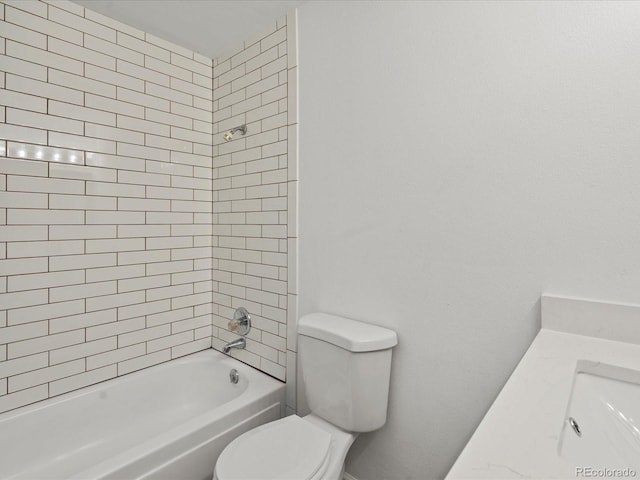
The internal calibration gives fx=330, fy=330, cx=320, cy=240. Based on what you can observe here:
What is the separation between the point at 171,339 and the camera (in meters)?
2.06

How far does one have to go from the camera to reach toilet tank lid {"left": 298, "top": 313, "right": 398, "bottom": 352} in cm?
129

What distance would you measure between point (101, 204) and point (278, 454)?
4.99 ft

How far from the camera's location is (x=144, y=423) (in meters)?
1.85

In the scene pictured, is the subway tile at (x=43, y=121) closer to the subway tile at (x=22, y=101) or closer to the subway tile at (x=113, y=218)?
the subway tile at (x=22, y=101)

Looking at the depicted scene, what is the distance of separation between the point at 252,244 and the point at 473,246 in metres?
1.23

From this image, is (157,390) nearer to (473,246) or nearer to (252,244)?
(252,244)

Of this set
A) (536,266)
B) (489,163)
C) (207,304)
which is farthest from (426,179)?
(207,304)

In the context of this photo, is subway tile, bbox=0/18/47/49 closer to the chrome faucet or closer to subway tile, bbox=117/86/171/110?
subway tile, bbox=117/86/171/110

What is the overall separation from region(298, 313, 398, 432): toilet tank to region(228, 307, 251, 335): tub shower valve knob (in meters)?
0.65

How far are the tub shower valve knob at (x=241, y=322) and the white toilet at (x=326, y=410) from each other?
1.99 ft

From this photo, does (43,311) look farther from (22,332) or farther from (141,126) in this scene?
(141,126)

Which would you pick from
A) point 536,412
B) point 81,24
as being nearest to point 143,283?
point 81,24

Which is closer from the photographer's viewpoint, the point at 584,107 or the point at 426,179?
the point at 584,107

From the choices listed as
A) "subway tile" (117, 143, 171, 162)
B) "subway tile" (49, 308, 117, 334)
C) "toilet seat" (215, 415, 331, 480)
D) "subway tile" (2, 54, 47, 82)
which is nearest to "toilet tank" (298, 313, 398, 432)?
"toilet seat" (215, 415, 331, 480)
